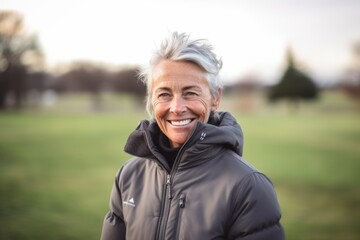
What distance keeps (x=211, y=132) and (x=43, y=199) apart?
8577 millimetres

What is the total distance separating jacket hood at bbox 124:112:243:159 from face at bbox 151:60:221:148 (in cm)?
9

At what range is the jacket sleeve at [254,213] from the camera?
1612 millimetres

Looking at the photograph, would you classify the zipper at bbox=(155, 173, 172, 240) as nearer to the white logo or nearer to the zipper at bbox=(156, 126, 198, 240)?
the zipper at bbox=(156, 126, 198, 240)

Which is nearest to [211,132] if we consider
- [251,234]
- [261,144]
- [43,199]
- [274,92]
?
[251,234]

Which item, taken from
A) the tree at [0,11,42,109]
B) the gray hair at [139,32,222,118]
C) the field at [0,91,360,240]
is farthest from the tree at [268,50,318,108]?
the gray hair at [139,32,222,118]

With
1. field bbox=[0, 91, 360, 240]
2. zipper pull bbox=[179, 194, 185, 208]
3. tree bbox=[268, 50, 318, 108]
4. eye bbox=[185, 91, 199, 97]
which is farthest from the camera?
tree bbox=[268, 50, 318, 108]

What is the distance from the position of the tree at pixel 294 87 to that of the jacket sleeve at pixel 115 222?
43.1 m

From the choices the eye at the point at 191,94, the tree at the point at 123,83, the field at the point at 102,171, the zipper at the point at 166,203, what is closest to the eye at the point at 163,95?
the eye at the point at 191,94

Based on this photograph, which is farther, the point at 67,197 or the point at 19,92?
the point at 19,92

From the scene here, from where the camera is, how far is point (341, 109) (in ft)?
123

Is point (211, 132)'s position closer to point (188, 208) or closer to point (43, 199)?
point (188, 208)

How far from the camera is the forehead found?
179 cm

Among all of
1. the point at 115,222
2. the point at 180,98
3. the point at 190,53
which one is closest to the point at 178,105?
the point at 180,98

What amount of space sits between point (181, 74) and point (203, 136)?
0.32m
